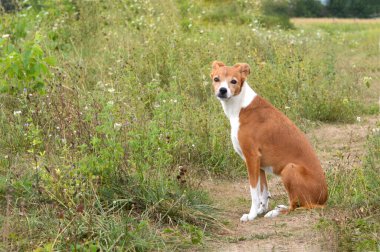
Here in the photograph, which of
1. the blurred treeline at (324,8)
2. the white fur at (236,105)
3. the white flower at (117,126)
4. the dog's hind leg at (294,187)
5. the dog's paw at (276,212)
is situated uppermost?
the white flower at (117,126)

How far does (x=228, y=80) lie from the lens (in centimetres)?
688

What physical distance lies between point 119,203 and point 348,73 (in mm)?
7783

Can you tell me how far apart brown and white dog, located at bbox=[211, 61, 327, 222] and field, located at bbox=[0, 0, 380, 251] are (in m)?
0.21

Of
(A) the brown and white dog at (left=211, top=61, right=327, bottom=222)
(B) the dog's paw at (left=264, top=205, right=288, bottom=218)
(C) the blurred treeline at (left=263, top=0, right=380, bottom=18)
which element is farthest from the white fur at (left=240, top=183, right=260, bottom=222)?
(C) the blurred treeline at (left=263, top=0, right=380, bottom=18)

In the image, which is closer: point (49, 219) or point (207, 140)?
point (49, 219)

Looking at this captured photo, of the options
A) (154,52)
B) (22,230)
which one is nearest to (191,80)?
(154,52)

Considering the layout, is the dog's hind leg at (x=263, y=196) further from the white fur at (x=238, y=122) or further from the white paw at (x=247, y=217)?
the white paw at (x=247, y=217)

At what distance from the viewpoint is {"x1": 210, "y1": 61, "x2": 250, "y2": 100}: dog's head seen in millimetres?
6797

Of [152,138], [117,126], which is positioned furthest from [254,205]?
[117,126]

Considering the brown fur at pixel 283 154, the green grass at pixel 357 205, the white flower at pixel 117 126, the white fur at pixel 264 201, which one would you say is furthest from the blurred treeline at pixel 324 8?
the white flower at pixel 117 126

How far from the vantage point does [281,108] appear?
9.73 meters

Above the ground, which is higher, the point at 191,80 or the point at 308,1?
the point at 191,80

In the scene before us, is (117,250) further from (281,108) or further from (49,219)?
(281,108)

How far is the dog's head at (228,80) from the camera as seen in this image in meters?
6.80
